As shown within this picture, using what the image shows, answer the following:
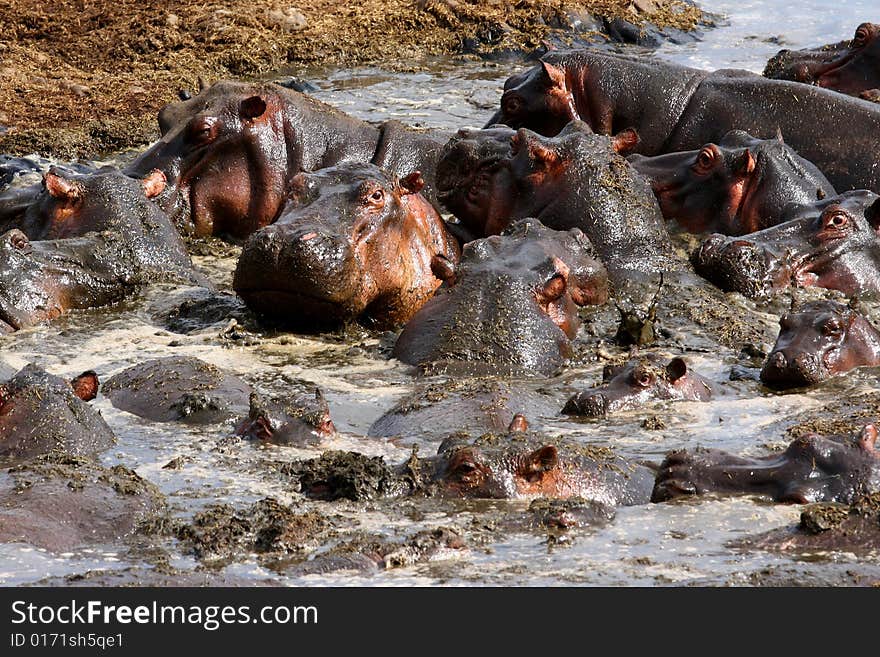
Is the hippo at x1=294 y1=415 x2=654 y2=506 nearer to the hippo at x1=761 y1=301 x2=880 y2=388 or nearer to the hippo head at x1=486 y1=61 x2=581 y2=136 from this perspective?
the hippo at x1=761 y1=301 x2=880 y2=388

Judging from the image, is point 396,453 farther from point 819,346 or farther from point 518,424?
A: point 819,346

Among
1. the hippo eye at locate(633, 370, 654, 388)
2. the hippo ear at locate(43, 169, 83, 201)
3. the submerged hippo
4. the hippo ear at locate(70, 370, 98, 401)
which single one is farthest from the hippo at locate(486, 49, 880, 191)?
the hippo ear at locate(70, 370, 98, 401)

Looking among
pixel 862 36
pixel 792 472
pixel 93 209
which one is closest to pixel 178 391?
pixel 93 209

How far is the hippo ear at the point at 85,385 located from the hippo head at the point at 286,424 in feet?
2.10

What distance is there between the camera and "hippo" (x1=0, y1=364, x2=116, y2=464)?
6117mm

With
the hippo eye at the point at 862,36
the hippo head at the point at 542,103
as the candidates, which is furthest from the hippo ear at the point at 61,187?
the hippo eye at the point at 862,36

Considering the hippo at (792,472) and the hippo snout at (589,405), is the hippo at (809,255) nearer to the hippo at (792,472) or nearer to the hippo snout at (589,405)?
the hippo snout at (589,405)

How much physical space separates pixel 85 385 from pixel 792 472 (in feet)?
9.38

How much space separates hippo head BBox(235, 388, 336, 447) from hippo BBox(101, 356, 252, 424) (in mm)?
394

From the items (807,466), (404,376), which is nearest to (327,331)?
(404,376)

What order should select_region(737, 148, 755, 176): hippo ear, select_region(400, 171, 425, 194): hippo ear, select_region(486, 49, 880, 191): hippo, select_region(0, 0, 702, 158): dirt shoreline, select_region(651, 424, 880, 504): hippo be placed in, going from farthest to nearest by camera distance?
1. select_region(0, 0, 702, 158): dirt shoreline
2. select_region(486, 49, 880, 191): hippo
3. select_region(737, 148, 755, 176): hippo ear
4. select_region(400, 171, 425, 194): hippo ear
5. select_region(651, 424, 880, 504): hippo

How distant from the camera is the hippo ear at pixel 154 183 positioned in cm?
969

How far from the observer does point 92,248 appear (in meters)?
9.18

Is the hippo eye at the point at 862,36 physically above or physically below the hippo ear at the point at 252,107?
above
